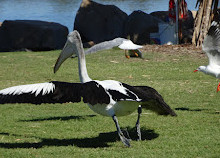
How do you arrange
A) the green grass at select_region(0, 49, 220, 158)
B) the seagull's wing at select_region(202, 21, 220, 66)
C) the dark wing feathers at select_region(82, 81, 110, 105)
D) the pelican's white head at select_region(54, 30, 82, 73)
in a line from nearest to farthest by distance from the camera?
the dark wing feathers at select_region(82, 81, 110, 105) < the green grass at select_region(0, 49, 220, 158) < the pelican's white head at select_region(54, 30, 82, 73) < the seagull's wing at select_region(202, 21, 220, 66)

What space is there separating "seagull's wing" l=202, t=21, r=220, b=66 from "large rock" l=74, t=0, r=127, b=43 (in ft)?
37.6

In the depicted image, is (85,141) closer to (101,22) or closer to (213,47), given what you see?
(213,47)

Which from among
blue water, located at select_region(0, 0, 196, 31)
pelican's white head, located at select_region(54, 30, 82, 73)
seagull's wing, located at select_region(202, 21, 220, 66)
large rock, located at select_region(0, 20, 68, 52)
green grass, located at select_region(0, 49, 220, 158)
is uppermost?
pelican's white head, located at select_region(54, 30, 82, 73)

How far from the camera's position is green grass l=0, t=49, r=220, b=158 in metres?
5.61

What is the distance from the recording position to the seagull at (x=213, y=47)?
823 centimetres

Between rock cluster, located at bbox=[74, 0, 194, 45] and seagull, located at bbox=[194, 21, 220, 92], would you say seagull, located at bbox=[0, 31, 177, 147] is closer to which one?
seagull, located at bbox=[194, 21, 220, 92]

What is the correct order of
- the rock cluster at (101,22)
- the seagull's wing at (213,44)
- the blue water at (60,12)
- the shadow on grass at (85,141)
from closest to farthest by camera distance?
the shadow on grass at (85,141) < the seagull's wing at (213,44) < the rock cluster at (101,22) < the blue water at (60,12)

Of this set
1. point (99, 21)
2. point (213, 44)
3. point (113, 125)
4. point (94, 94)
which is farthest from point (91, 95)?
point (99, 21)

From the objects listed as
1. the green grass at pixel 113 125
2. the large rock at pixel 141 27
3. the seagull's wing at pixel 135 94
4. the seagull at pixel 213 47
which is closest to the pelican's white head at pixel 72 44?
the seagull's wing at pixel 135 94

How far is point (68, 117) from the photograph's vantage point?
7.69m

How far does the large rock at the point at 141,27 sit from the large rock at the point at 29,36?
299 cm

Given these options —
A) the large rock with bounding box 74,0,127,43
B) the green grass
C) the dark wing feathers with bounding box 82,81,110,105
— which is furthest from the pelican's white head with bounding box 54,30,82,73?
the large rock with bounding box 74,0,127,43

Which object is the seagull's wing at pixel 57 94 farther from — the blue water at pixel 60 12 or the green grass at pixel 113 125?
the blue water at pixel 60 12

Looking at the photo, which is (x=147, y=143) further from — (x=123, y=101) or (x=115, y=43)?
(x=115, y=43)
